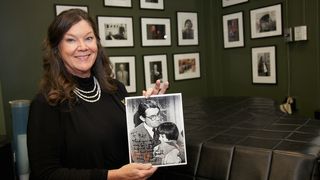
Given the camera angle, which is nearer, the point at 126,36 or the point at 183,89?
the point at 126,36

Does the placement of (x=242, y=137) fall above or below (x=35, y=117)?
below

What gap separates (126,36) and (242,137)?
2545 mm

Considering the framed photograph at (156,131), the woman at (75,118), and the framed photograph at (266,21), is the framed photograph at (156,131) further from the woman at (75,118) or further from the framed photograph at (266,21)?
the framed photograph at (266,21)

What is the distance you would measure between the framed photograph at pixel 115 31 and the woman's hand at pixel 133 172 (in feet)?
7.82

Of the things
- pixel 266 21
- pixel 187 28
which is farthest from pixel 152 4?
pixel 266 21

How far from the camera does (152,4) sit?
3906 mm

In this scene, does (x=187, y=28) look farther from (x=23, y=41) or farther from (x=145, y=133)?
(x=145, y=133)

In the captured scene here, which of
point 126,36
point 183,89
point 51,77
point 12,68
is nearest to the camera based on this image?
point 51,77

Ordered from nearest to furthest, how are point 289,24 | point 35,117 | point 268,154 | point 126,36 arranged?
point 268,154, point 35,117, point 289,24, point 126,36

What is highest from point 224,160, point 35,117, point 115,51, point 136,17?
point 136,17

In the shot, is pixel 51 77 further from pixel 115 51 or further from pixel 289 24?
pixel 289 24

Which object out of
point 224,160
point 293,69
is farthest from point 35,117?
point 293,69

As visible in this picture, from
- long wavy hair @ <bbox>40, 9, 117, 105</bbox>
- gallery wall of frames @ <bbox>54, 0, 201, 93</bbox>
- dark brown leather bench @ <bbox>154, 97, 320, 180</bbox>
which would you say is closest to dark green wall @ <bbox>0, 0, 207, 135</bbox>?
gallery wall of frames @ <bbox>54, 0, 201, 93</bbox>

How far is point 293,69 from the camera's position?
3.52 metres
